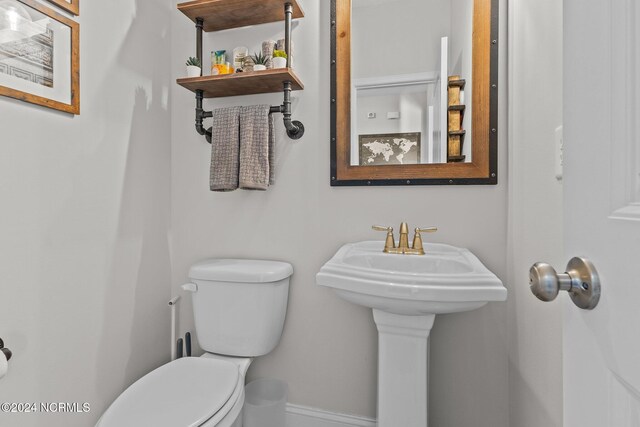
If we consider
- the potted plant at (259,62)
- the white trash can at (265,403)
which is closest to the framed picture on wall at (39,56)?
the potted plant at (259,62)

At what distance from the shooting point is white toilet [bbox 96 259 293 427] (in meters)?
0.99

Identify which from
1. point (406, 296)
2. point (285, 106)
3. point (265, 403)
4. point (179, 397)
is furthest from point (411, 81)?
point (265, 403)

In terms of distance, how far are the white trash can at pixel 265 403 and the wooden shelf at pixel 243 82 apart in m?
1.26

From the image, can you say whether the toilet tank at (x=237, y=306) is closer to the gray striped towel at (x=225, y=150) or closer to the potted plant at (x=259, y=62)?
the gray striped towel at (x=225, y=150)

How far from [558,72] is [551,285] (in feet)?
2.07

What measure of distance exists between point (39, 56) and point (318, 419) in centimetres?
162

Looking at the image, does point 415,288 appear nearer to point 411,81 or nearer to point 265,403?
point 411,81

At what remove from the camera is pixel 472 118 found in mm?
1183

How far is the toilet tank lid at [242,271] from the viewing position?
1.20m

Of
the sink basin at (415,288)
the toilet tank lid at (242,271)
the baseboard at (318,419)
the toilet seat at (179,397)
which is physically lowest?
the baseboard at (318,419)

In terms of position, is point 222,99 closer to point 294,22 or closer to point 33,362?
point 294,22

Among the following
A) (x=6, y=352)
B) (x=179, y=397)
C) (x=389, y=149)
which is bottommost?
(x=179, y=397)

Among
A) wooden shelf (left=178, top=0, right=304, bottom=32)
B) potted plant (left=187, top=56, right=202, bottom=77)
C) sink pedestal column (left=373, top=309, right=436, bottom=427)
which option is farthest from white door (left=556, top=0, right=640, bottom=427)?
potted plant (left=187, top=56, right=202, bottom=77)

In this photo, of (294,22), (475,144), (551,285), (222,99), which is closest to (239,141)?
(222,99)
